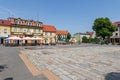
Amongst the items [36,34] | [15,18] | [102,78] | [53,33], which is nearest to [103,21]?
[53,33]

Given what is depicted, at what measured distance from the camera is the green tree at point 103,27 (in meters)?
61.8

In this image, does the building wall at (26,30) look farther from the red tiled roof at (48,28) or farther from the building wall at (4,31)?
the red tiled roof at (48,28)

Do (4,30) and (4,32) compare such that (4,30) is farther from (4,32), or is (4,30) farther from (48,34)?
(48,34)

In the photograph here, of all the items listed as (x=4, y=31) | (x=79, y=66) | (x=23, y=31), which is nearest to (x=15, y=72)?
(x=79, y=66)

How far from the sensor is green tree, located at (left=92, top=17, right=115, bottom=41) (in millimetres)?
61781

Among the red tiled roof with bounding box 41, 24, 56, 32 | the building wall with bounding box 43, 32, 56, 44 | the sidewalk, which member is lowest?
the sidewalk

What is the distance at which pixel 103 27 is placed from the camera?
63750 mm

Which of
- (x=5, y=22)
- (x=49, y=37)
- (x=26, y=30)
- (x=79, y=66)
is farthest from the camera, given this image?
(x=49, y=37)

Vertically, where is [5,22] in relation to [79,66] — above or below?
above

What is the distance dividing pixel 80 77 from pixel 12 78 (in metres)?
3.22

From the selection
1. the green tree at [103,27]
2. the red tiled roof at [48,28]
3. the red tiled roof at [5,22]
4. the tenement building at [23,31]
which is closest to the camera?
the tenement building at [23,31]

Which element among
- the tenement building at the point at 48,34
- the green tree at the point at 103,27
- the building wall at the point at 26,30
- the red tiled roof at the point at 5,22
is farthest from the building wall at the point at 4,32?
the green tree at the point at 103,27

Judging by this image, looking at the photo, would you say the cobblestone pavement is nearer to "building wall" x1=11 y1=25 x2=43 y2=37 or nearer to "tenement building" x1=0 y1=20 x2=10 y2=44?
"tenement building" x1=0 y1=20 x2=10 y2=44

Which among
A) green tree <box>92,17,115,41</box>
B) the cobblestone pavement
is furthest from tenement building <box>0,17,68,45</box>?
the cobblestone pavement
